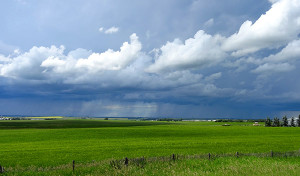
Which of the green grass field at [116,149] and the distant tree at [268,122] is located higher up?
the green grass field at [116,149]

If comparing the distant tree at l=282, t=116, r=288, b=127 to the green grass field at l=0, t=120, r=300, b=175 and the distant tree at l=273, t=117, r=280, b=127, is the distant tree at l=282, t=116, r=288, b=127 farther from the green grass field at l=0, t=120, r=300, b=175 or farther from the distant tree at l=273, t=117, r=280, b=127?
the green grass field at l=0, t=120, r=300, b=175

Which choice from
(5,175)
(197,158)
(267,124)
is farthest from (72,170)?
(267,124)

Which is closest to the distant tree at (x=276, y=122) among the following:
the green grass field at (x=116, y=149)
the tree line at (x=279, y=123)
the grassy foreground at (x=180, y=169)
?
the tree line at (x=279, y=123)

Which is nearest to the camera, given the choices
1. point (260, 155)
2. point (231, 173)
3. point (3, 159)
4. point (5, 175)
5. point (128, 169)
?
point (231, 173)

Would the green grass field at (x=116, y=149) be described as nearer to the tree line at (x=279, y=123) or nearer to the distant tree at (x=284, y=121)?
the tree line at (x=279, y=123)

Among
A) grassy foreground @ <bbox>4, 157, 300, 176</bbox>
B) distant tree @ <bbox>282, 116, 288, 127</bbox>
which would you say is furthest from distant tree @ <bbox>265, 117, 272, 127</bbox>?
grassy foreground @ <bbox>4, 157, 300, 176</bbox>

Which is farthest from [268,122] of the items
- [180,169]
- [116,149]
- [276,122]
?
[180,169]

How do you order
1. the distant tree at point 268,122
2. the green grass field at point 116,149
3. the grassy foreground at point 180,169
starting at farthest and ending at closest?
the distant tree at point 268,122, the green grass field at point 116,149, the grassy foreground at point 180,169

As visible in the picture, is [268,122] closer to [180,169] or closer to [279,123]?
[279,123]

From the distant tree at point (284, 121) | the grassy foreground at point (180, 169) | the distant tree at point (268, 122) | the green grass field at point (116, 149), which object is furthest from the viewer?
the distant tree at point (284, 121)

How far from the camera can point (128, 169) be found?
16.8m

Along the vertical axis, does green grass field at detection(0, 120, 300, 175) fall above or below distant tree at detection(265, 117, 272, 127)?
above

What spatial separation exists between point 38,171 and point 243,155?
20.6m

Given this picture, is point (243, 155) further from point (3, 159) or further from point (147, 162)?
point (3, 159)
